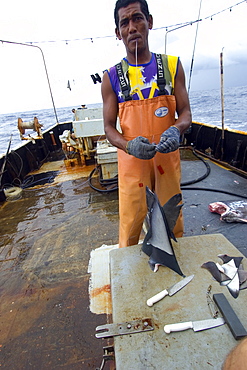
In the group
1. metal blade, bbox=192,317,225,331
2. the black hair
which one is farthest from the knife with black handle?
the black hair

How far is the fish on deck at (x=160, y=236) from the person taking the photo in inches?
50.1

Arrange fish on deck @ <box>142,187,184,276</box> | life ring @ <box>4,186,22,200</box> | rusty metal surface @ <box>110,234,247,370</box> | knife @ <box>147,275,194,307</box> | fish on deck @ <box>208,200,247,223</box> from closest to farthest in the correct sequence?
rusty metal surface @ <box>110,234,247,370</box>
knife @ <box>147,275,194,307</box>
fish on deck @ <box>142,187,184,276</box>
fish on deck @ <box>208,200,247,223</box>
life ring @ <box>4,186,22,200</box>

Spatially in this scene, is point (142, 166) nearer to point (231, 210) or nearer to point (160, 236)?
point (160, 236)

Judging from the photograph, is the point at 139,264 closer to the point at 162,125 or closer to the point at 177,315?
the point at 177,315

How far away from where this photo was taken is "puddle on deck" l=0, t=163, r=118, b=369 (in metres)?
1.77

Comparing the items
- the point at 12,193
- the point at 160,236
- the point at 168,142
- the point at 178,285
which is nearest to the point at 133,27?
the point at 168,142

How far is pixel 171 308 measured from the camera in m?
1.07

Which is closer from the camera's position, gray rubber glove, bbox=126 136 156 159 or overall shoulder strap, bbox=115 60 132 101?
gray rubber glove, bbox=126 136 156 159

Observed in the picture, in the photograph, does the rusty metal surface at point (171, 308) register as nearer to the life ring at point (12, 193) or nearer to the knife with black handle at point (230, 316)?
the knife with black handle at point (230, 316)

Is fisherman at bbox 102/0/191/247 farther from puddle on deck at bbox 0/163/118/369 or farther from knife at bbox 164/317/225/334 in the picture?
puddle on deck at bbox 0/163/118/369

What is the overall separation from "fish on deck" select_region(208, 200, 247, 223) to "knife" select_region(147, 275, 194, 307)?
7.23ft

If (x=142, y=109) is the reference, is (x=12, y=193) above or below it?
below

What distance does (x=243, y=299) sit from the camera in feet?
3.52

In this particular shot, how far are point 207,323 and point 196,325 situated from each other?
0.06 meters
